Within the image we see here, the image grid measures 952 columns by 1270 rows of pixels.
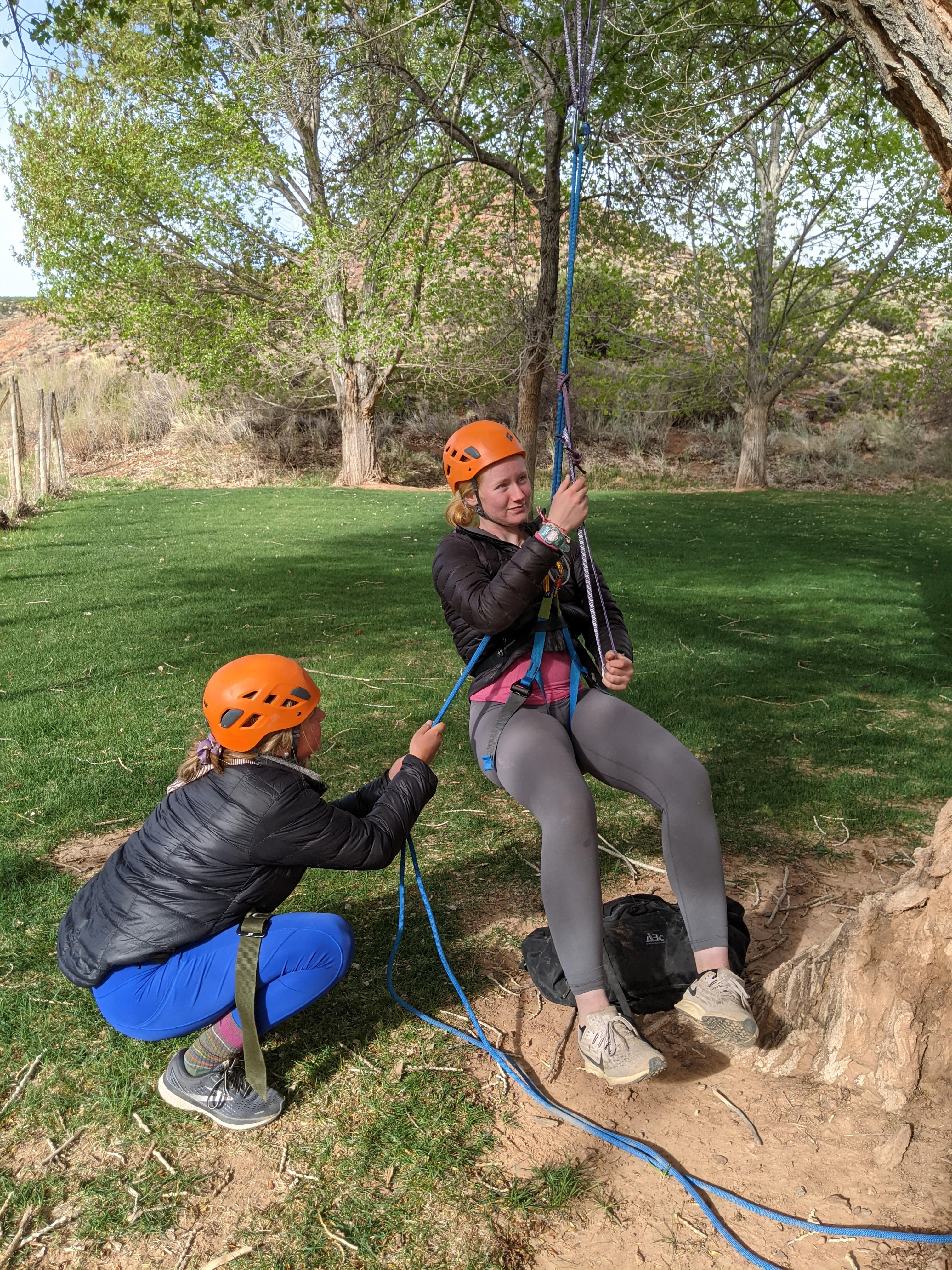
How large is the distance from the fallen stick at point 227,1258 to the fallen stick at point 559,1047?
3.17ft

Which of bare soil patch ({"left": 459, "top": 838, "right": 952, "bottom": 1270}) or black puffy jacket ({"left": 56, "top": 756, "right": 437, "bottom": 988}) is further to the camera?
black puffy jacket ({"left": 56, "top": 756, "right": 437, "bottom": 988})

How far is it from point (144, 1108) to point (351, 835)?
101 cm

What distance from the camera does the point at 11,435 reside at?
16.5 meters

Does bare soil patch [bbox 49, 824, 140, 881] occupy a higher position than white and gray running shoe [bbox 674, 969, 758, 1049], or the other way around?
white and gray running shoe [bbox 674, 969, 758, 1049]

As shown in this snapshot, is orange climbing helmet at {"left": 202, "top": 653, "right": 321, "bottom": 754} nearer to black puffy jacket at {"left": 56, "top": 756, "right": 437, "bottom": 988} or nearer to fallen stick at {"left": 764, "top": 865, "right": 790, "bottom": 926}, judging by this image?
black puffy jacket at {"left": 56, "top": 756, "right": 437, "bottom": 988}

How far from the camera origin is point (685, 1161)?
8.23ft

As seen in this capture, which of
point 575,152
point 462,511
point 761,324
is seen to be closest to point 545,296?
point 761,324

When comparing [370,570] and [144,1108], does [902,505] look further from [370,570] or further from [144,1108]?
[144,1108]

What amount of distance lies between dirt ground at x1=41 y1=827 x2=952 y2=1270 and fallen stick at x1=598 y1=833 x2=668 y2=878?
105cm

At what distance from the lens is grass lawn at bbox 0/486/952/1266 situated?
2.46 meters

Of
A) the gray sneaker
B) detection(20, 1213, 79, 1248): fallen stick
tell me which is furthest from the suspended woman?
detection(20, 1213, 79, 1248): fallen stick

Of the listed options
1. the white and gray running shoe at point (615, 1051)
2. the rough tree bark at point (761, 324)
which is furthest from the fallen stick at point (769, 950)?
the rough tree bark at point (761, 324)

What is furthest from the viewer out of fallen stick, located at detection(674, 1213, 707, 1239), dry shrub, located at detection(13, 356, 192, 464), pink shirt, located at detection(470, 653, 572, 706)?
dry shrub, located at detection(13, 356, 192, 464)

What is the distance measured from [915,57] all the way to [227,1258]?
3589 mm
